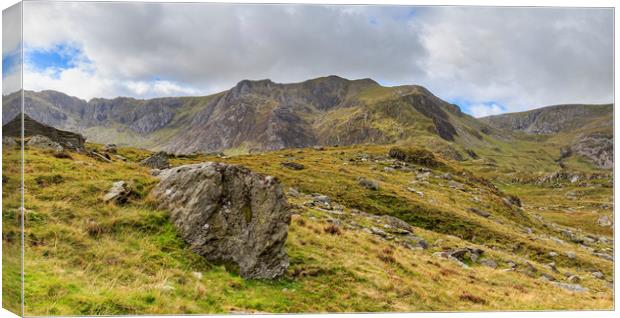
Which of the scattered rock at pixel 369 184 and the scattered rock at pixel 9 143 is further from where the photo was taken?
the scattered rock at pixel 369 184

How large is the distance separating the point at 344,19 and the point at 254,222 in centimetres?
1305

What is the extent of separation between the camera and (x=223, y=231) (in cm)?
1533

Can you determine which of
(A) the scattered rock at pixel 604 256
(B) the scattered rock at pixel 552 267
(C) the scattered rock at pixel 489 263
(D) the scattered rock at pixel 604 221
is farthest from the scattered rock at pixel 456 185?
(C) the scattered rock at pixel 489 263

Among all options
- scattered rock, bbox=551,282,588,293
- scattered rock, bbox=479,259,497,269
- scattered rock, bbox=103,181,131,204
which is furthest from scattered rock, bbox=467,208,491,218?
scattered rock, bbox=103,181,131,204

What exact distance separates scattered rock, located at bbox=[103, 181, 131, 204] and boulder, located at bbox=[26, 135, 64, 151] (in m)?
9.10

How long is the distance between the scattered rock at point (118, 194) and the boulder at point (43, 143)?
910 cm

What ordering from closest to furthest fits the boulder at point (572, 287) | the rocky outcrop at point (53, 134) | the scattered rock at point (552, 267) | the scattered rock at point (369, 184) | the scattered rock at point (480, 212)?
the rocky outcrop at point (53, 134) < the boulder at point (572, 287) < the scattered rock at point (552, 267) < the scattered rock at point (369, 184) < the scattered rock at point (480, 212)

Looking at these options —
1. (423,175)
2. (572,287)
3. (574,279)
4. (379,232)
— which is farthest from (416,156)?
(572,287)

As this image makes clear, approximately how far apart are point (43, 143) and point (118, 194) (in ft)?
38.1

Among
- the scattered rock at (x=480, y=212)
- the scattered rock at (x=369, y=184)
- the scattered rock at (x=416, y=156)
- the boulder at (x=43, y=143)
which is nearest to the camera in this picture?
the boulder at (x=43, y=143)

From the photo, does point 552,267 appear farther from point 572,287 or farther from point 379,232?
point 379,232

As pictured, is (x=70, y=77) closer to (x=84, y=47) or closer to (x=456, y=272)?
(x=84, y=47)

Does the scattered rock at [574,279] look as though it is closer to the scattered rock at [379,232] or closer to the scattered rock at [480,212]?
the scattered rock at [379,232]

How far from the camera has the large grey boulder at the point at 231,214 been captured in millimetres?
15227
